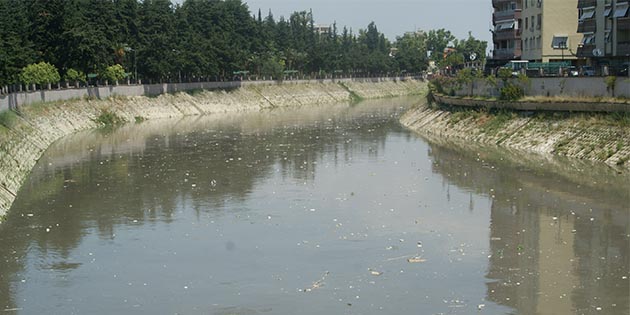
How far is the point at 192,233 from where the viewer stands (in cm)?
3606

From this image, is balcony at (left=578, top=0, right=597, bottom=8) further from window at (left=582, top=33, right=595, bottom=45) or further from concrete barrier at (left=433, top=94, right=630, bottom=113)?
concrete barrier at (left=433, top=94, right=630, bottom=113)

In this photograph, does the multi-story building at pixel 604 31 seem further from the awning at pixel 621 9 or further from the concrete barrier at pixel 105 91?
the concrete barrier at pixel 105 91

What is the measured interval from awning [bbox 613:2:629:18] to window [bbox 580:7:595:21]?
5.58 meters

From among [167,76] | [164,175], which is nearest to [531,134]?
[164,175]

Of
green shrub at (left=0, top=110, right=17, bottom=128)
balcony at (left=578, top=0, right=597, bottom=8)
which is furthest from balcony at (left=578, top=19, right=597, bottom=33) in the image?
green shrub at (left=0, top=110, right=17, bottom=128)

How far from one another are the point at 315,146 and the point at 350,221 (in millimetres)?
34067

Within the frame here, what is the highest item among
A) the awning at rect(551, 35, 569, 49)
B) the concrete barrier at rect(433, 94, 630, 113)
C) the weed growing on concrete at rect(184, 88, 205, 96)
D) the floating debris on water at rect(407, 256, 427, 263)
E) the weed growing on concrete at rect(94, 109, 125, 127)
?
the awning at rect(551, 35, 569, 49)

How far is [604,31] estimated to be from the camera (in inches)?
3137

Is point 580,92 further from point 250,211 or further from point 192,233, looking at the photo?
point 192,233

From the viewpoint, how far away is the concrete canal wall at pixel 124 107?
5572cm

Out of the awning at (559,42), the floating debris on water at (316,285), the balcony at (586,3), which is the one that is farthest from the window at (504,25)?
the floating debris on water at (316,285)

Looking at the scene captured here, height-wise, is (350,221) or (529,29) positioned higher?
(529,29)

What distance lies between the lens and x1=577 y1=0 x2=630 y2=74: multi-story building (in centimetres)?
Result: 7569

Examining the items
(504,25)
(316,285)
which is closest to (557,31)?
(504,25)
